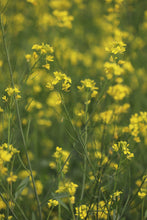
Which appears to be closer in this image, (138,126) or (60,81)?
(60,81)

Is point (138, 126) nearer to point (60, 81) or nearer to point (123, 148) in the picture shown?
point (123, 148)

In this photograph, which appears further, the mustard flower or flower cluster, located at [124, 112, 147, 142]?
flower cluster, located at [124, 112, 147, 142]

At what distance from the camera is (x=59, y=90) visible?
1.63m

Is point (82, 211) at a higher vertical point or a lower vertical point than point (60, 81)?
lower

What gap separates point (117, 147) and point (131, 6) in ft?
6.24

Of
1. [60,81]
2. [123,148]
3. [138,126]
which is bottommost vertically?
[123,148]

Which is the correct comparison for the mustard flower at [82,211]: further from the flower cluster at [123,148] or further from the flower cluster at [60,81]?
the flower cluster at [60,81]

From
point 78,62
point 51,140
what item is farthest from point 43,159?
point 78,62

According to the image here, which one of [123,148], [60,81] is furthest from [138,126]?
[60,81]

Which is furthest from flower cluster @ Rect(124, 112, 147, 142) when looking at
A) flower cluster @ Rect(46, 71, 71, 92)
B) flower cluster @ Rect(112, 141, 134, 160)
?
flower cluster @ Rect(46, 71, 71, 92)

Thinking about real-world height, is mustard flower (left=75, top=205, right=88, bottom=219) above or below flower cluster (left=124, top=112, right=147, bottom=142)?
below

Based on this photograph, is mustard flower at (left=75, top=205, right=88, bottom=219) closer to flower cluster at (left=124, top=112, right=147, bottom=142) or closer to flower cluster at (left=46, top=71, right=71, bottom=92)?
flower cluster at (left=124, top=112, right=147, bottom=142)

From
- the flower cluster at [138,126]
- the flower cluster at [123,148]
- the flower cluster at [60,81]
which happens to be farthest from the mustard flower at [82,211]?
the flower cluster at [60,81]

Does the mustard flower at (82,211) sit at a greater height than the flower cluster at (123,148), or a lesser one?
lesser
